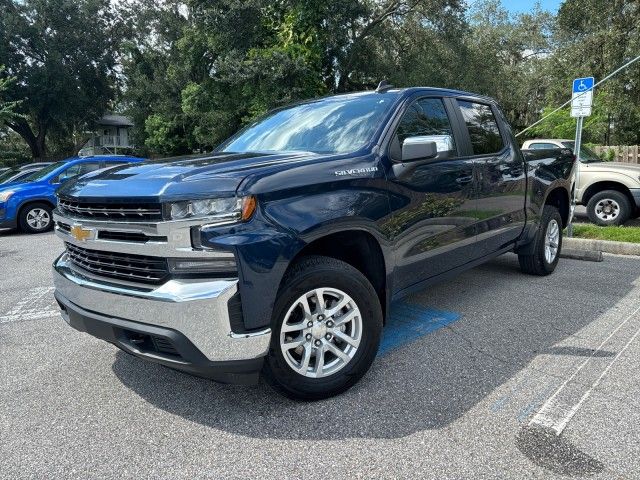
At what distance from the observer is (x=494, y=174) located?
14.7 feet

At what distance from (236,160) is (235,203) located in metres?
→ 0.69

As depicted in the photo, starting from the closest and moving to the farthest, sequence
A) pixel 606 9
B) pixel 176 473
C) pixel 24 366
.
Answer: pixel 176 473, pixel 24 366, pixel 606 9

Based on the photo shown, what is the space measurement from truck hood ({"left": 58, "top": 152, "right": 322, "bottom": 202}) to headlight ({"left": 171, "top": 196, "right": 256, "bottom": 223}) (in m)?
0.04

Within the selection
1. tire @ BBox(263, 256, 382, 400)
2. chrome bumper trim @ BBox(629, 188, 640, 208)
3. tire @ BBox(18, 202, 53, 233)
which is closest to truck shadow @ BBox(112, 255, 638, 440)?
tire @ BBox(263, 256, 382, 400)

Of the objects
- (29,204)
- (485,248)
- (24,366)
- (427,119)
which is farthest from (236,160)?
(29,204)

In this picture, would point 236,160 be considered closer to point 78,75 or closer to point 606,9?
point 606,9

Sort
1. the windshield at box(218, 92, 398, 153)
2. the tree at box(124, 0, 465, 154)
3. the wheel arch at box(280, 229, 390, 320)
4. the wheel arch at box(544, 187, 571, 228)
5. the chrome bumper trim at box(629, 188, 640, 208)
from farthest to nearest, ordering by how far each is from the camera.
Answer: the tree at box(124, 0, 465, 154) → the chrome bumper trim at box(629, 188, 640, 208) → the wheel arch at box(544, 187, 571, 228) → the windshield at box(218, 92, 398, 153) → the wheel arch at box(280, 229, 390, 320)

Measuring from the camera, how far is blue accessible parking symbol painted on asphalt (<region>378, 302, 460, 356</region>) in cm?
393

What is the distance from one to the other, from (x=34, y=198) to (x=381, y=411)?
10439 mm

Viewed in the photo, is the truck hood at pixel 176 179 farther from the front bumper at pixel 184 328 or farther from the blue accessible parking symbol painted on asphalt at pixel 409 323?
the blue accessible parking symbol painted on asphalt at pixel 409 323

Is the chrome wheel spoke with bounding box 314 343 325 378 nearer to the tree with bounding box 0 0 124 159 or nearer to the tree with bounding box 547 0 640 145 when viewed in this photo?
the tree with bounding box 547 0 640 145

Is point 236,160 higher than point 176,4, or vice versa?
point 176,4

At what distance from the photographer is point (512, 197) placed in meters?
4.82

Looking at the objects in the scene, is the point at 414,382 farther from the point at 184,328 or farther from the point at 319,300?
the point at 184,328
